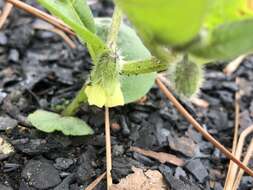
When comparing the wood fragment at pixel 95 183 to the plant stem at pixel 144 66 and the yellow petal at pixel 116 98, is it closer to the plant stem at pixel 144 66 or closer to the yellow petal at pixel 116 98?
the yellow petal at pixel 116 98

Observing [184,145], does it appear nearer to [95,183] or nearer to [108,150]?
[108,150]

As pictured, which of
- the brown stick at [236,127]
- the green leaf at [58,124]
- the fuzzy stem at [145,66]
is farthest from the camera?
the brown stick at [236,127]

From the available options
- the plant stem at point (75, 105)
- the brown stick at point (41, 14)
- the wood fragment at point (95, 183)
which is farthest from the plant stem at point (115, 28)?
the brown stick at point (41, 14)

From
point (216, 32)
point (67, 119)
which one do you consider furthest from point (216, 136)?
point (216, 32)

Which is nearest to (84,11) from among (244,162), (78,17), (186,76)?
(78,17)

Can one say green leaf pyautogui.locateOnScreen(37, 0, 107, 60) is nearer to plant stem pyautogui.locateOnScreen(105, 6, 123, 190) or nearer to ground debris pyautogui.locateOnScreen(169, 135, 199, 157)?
plant stem pyautogui.locateOnScreen(105, 6, 123, 190)

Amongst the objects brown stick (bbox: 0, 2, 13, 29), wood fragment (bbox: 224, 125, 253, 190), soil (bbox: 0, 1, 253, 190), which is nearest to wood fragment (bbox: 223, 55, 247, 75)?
soil (bbox: 0, 1, 253, 190)

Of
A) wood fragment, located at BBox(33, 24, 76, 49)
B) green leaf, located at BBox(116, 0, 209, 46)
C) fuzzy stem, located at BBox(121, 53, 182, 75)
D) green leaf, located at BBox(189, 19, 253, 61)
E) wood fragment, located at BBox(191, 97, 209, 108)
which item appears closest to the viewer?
green leaf, located at BBox(116, 0, 209, 46)
